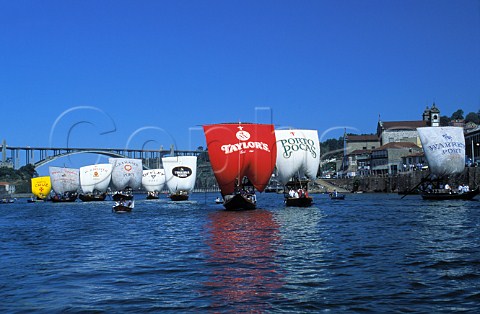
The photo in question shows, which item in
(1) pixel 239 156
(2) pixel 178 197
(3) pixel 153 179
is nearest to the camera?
(1) pixel 239 156

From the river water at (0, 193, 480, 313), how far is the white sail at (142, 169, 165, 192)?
61385 mm

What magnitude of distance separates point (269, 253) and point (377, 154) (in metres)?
127

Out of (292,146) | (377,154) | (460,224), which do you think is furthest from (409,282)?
(377,154)

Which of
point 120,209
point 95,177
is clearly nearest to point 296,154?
point 120,209

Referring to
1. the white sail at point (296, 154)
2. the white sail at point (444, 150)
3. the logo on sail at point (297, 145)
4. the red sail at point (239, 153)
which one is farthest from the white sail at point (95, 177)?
the white sail at point (444, 150)

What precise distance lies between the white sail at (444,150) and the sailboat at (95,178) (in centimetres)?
4062

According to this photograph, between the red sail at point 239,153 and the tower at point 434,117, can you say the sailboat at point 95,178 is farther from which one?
the tower at point 434,117

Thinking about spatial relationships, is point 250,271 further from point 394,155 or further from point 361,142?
point 361,142

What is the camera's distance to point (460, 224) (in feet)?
98.7

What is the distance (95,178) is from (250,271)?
68.7m

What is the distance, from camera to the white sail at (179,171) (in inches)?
3098

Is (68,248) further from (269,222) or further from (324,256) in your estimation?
(269,222)

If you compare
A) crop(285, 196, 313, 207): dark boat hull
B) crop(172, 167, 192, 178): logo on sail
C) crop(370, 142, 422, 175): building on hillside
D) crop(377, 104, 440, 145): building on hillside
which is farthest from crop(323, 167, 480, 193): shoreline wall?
crop(285, 196, 313, 207): dark boat hull

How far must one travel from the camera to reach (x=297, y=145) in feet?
180
